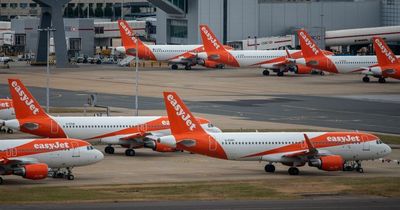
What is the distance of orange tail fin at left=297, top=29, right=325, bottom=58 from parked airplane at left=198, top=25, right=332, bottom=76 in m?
11.0

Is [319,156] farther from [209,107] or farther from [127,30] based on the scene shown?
[127,30]

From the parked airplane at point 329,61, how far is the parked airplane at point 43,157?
9186cm

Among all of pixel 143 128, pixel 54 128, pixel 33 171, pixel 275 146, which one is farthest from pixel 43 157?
pixel 275 146

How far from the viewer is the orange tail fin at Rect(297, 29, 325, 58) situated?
174750 mm

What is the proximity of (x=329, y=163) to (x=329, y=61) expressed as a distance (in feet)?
290

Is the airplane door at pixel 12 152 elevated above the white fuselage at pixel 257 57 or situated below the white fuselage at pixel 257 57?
below

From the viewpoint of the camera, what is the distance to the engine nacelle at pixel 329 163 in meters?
88.8

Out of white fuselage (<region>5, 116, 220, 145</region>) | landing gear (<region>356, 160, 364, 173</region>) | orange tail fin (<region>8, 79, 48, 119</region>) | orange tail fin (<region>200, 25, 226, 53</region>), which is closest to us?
landing gear (<region>356, 160, 364, 173</region>)

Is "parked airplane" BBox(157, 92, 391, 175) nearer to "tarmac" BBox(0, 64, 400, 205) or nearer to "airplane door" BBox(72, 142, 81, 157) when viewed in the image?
"tarmac" BBox(0, 64, 400, 205)

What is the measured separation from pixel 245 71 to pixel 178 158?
102 metres

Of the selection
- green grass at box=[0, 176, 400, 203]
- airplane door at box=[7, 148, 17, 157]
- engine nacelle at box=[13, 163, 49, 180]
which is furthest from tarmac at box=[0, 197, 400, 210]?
airplane door at box=[7, 148, 17, 157]

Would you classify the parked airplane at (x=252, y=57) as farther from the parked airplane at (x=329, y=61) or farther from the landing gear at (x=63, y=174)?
the landing gear at (x=63, y=174)

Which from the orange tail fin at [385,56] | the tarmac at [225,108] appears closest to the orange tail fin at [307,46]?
the tarmac at [225,108]

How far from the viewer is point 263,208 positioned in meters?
71.9
